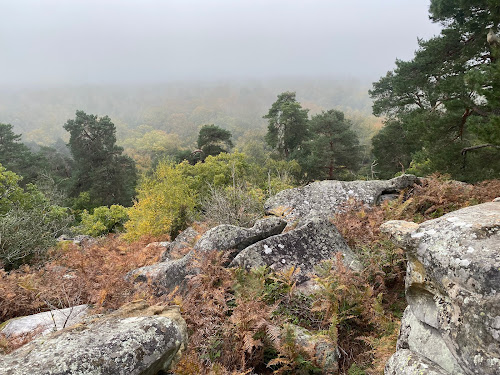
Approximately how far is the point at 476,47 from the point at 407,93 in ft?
30.4

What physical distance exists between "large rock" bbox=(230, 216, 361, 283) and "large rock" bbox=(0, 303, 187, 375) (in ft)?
8.88

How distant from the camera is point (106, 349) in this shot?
8.98 ft

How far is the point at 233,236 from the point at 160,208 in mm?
8178

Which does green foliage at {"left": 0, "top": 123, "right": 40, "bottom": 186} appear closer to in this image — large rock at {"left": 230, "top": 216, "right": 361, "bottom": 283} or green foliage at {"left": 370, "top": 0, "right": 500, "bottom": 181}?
large rock at {"left": 230, "top": 216, "right": 361, "bottom": 283}

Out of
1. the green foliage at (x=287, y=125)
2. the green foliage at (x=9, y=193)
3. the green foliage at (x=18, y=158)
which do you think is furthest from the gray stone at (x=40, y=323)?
the green foliage at (x=18, y=158)

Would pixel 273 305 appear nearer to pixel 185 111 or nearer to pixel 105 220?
pixel 105 220

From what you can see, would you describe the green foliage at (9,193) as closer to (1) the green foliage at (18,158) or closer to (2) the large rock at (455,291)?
(2) the large rock at (455,291)

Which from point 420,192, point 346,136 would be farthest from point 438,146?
point 346,136

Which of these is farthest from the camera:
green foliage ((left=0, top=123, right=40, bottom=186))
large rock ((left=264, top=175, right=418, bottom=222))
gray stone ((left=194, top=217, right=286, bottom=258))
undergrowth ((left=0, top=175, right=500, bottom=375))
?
green foliage ((left=0, top=123, right=40, bottom=186))

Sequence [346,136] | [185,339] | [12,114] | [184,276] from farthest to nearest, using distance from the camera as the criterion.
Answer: [12,114]
[346,136]
[184,276]
[185,339]

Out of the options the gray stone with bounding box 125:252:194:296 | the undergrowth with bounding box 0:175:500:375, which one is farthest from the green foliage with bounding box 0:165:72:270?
the gray stone with bounding box 125:252:194:296

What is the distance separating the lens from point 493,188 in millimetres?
7516

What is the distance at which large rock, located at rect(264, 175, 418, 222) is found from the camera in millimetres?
9273

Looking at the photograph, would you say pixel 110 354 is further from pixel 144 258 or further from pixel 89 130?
pixel 89 130
